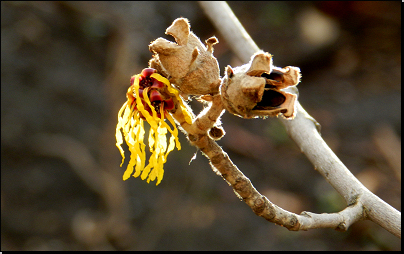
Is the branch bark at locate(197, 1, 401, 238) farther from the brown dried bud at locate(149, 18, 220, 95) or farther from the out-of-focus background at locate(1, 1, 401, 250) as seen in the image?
the out-of-focus background at locate(1, 1, 401, 250)

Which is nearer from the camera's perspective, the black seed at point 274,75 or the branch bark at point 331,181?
the black seed at point 274,75

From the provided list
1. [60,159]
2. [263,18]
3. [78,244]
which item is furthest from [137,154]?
[263,18]

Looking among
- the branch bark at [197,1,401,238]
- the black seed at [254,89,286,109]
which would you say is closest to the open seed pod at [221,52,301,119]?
the black seed at [254,89,286,109]

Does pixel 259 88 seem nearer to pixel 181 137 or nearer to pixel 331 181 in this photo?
pixel 331 181

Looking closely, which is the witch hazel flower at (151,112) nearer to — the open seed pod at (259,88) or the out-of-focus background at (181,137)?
the open seed pod at (259,88)

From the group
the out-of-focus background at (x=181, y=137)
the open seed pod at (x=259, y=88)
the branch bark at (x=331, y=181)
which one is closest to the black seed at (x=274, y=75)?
the open seed pod at (x=259, y=88)
